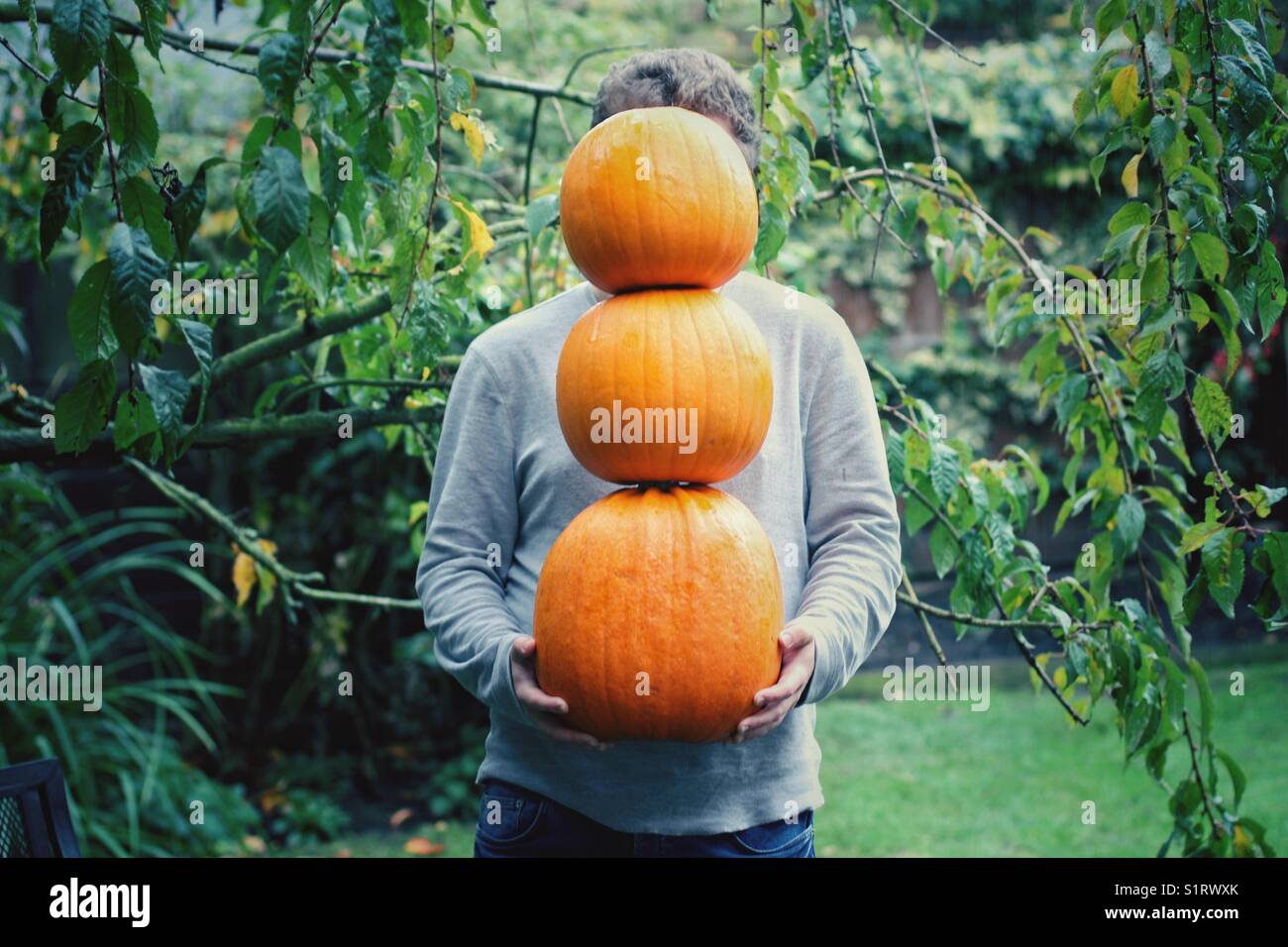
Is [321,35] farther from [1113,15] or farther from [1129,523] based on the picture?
[1129,523]

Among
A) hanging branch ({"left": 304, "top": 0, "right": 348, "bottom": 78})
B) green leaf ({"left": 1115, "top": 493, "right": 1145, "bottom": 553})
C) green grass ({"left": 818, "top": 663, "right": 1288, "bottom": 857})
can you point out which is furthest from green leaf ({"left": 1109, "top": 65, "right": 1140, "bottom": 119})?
green grass ({"left": 818, "top": 663, "right": 1288, "bottom": 857})

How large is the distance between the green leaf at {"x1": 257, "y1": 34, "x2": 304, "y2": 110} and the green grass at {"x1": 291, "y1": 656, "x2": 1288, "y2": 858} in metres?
3.02

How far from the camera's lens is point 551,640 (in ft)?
4.53

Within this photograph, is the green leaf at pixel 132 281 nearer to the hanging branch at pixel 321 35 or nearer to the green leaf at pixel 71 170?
the green leaf at pixel 71 170

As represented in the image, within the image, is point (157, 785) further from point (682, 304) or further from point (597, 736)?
point (682, 304)

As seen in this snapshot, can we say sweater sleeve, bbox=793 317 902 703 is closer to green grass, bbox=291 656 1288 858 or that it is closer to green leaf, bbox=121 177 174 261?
green leaf, bbox=121 177 174 261

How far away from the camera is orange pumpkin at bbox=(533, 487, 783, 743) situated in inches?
52.9

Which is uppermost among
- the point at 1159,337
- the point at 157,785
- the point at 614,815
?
the point at 1159,337

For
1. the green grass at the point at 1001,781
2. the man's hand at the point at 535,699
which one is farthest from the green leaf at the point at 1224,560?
the green grass at the point at 1001,781

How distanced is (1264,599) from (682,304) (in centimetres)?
101

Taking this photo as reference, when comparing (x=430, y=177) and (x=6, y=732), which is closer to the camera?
(x=430, y=177)
